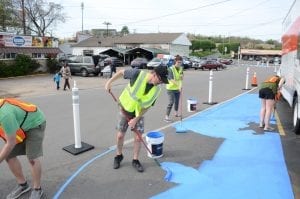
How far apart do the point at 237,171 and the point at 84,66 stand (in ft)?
83.9

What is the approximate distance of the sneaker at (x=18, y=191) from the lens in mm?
4485

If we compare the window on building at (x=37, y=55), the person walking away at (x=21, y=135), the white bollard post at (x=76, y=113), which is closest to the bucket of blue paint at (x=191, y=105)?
the white bollard post at (x=76, y=113)

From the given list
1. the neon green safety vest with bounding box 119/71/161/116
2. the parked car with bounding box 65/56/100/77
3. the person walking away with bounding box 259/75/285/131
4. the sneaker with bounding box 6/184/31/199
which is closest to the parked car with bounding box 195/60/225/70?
the parked car with bounding box 65/56/100/77

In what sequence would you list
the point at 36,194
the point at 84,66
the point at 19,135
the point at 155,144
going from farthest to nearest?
1. the point at 84,66
2. the point at 155,144
3. the point at 36,194
4. the point at 19,135

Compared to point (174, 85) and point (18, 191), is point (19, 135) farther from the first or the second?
point (174, 85)

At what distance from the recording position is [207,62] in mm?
46969

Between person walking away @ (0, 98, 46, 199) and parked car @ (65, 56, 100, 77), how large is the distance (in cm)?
2558

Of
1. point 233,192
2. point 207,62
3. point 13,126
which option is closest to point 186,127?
point 233,192

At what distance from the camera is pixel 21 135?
4184mm

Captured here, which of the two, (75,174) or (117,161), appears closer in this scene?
(75,174)

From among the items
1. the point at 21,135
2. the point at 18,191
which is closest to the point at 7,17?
the point at 18,191

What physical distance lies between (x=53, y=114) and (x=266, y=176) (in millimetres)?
7357

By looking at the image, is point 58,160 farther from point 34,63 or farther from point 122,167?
point 34,63

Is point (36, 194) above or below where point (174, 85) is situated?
below
